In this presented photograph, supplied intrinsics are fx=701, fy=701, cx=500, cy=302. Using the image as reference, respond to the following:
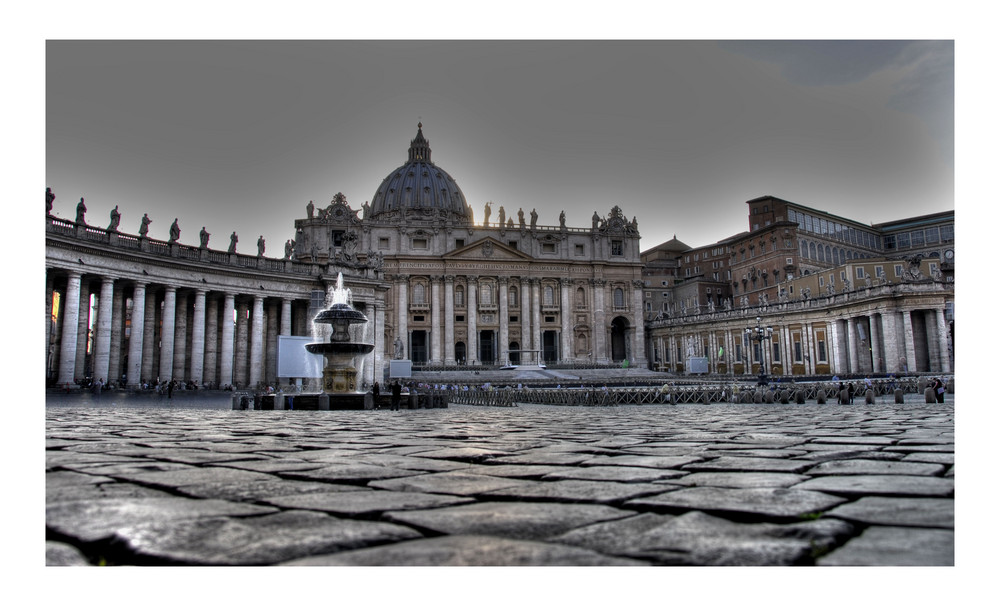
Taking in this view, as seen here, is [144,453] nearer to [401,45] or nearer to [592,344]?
[401,45]

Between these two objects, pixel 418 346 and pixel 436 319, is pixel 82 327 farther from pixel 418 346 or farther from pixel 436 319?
pixel 418 346

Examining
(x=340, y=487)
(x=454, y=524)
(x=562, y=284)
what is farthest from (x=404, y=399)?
(x=562, y=284)

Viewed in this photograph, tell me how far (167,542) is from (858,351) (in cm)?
4919

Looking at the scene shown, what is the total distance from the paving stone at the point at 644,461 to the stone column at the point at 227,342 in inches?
1108

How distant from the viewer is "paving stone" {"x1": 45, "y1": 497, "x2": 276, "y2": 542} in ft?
9.70

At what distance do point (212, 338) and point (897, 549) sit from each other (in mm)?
32432

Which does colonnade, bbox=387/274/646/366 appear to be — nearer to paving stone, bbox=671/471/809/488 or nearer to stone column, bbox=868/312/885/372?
stone column, bbox=868/312/885/372

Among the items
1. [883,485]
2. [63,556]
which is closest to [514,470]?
[883,485]

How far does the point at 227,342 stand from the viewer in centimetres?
3100

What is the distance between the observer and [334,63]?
6.87 meters

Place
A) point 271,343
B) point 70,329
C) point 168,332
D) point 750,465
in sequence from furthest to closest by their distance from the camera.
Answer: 1. point 271,343
2. point 168,332
3. point 70,329
4. point 750,465

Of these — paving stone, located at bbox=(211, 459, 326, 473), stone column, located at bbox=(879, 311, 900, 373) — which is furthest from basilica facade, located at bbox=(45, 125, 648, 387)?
stone column, located at bbox=(879, 311, 900, 373)

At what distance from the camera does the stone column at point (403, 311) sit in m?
67.7

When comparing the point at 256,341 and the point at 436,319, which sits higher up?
the point at 436,319
